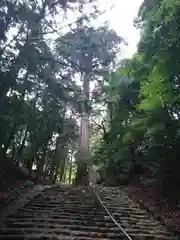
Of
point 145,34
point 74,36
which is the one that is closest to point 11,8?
point 74,36

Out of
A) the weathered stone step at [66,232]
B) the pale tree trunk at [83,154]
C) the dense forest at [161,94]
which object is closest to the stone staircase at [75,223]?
the weathered stone step at [66,232]

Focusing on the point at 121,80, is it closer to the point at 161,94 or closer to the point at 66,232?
the point at 161,94

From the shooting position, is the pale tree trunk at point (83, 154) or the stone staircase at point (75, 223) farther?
the pale tree trunk at point (83, 154)

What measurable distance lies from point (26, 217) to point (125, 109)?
8373 millimetres

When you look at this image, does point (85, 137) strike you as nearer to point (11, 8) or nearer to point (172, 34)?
point (11, 8)

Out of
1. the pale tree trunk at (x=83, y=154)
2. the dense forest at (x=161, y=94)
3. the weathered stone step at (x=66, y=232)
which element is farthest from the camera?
the pale tree trunk at (x=83, y=154)

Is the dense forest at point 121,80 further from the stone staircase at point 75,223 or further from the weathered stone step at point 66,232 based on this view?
the weathered stone step at point 66,232

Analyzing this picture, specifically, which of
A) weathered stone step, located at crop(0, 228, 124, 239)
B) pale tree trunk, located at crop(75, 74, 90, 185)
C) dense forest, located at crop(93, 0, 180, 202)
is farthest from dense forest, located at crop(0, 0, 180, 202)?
weathered stone step, located at crop(0, 228, 124, 239)

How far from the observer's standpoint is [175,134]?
7.80m

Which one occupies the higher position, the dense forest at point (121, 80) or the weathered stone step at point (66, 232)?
the dense forest at point (121, 80)

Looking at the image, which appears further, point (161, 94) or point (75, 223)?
point (161, 94)

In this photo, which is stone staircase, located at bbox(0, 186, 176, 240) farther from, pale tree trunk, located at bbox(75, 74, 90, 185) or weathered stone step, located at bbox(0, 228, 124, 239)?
pale tree trunk, located at bbox(75, 74, 90, 185)

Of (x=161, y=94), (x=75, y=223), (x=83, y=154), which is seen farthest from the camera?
(x=83, y=154)

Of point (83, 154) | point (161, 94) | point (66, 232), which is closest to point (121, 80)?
point (161, 94)
